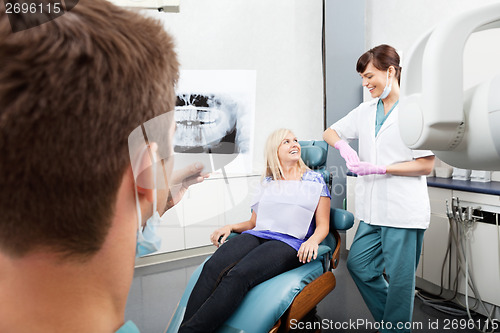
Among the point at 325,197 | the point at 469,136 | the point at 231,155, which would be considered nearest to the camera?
the point at 469,136

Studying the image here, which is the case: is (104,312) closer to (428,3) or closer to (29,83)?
(29,83)

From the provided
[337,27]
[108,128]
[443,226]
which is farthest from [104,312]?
[337,27]

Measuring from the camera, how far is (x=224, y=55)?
11.0 feet

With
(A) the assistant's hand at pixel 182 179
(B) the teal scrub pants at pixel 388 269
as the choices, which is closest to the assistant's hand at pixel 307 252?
(B) the teal scrub pants at pixel 388 269

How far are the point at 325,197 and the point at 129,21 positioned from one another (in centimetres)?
184

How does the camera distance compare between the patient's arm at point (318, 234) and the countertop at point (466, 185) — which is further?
the countertop at point (466, 185)

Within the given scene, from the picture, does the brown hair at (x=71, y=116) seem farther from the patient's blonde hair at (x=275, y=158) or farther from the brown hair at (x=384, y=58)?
the patient's blonde hair at (x=275, y=158)


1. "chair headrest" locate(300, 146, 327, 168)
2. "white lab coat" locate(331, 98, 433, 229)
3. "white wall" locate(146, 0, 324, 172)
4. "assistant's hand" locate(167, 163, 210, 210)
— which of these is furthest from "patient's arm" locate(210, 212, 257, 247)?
"assistant's hand" locate(167, 163, 210, 210)

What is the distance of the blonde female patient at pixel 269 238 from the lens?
1.50 meters

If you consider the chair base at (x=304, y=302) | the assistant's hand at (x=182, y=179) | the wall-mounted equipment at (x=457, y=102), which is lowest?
Result: the chair base at (x=304, y=302)

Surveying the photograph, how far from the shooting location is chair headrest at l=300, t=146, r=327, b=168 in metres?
2.25

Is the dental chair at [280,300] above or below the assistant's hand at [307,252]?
below

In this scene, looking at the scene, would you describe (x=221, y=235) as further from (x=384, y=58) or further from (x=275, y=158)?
(x=384, y=58)

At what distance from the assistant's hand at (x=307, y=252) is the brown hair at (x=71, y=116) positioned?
4.84 ft
